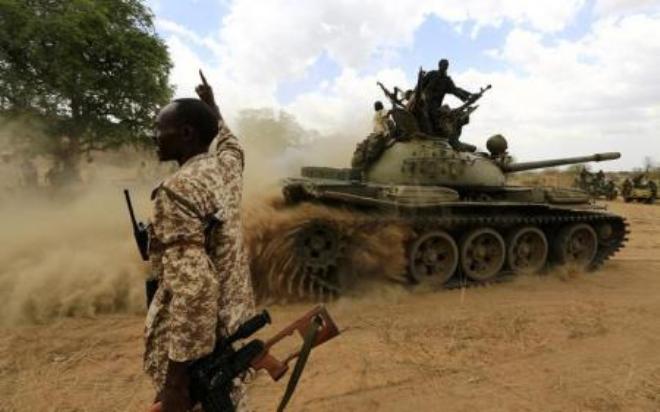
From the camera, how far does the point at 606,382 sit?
5.00m

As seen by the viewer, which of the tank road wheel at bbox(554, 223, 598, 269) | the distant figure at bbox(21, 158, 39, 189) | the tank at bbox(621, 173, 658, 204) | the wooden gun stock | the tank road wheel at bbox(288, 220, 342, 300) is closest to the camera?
the wooden gun stock

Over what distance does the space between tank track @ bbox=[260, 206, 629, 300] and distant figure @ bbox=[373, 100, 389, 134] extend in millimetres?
1870

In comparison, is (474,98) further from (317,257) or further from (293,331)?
(293,331)

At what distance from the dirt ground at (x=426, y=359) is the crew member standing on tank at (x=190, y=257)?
221 centimetres

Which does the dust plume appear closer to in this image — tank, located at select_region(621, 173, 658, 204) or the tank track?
the tank track

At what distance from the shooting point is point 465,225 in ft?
28.8

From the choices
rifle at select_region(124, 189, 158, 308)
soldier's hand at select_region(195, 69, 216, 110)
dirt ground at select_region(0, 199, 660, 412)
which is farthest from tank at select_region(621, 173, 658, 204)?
rifle at select_region(124, 189, 158, 308)

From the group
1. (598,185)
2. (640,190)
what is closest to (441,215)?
(640,190)

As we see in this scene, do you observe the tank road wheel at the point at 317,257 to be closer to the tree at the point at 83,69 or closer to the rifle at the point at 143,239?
the rifle at the point at 143,239

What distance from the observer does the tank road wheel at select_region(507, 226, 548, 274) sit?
941 centimetres

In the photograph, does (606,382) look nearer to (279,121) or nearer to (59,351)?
(59,351)

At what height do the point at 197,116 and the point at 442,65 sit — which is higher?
the point at 442,65

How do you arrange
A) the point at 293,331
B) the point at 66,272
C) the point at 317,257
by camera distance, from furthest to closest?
1. the point at 317,257
2. the point at 66,272
3. the point at 293,331

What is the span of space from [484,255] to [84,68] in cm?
1094
